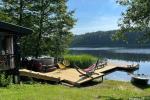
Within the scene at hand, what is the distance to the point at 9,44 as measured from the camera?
88.8 ft

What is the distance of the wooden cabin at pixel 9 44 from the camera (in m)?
23.3

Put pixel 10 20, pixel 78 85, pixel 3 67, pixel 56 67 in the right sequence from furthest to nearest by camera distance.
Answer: pixel 10 20 < pixel 56 67 < pixel 78 85 < pixel 3 67

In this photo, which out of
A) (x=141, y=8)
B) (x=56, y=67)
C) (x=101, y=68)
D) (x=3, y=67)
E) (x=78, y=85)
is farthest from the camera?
(x=101, y=68)

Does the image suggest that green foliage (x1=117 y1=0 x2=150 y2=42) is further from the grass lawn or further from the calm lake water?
the calm lake water

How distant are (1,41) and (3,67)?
3.82 metres

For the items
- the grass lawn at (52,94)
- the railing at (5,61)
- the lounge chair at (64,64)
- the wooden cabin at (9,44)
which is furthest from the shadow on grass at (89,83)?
the lounge chair at (64,64)

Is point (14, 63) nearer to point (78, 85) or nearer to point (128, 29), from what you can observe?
point (78, 85)

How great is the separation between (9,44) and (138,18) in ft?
33.2

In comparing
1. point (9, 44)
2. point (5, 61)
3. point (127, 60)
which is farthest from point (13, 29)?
point (127, 60)

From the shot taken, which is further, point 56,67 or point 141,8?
point 56,67

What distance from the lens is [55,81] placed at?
26.7m

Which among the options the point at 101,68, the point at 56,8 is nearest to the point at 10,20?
the point at 56,8

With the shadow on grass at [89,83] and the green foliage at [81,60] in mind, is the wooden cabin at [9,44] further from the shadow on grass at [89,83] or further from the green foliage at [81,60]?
the green foliage at [81,60]

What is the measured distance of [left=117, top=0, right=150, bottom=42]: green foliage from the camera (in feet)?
71.1
